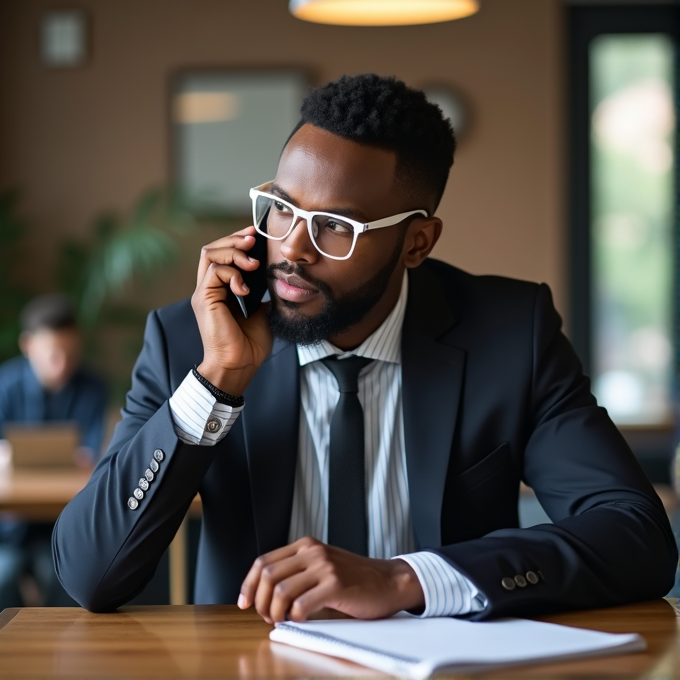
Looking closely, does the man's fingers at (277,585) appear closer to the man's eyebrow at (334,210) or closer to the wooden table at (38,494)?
the man's eyebrow at (334,210)

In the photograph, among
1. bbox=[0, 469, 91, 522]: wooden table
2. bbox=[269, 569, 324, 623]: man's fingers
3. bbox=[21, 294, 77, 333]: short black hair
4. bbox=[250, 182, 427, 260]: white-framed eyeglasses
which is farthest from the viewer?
bbox=[21, 294, 77, 333]: short black hair

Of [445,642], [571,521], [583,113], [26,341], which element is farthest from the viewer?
[583,113]

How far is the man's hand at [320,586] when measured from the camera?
126 cm

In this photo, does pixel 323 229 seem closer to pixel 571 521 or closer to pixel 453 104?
pixel 571 521

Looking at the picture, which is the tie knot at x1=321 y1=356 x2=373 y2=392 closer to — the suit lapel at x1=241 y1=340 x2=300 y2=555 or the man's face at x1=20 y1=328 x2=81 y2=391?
the suit lapel at x1=241 y1=340 x2=300 y2=555

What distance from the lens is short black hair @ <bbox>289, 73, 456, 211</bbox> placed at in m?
1.71

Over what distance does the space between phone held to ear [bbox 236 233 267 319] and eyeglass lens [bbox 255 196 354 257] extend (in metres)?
0.03

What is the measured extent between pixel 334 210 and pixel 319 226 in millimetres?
35

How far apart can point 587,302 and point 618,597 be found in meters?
4.76

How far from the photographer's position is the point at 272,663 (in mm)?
1152

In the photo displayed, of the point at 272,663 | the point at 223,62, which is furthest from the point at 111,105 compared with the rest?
the point at 272,663

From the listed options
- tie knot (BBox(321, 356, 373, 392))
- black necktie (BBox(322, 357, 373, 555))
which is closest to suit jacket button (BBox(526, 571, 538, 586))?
black necktie (BBox(322, 357, 373, 555))

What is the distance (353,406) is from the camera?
1.76 meters

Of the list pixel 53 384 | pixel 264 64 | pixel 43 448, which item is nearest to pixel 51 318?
pixel 53 384
